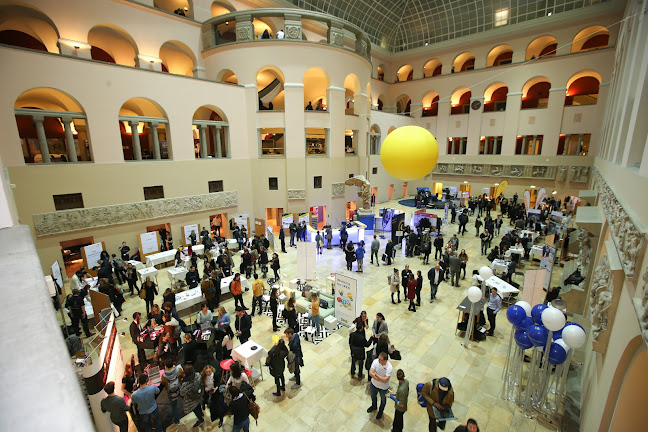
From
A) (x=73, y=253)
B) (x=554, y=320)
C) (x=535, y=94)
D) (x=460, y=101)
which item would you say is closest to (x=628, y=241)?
Answer: (x=554, y=320)

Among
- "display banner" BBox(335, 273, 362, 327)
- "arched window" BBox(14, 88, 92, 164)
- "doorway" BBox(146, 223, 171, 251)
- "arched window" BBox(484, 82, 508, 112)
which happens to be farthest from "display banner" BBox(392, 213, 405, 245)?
"arched window" BBox(484, 82, 508, 112)

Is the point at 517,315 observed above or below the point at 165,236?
above

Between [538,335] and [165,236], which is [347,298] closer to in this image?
[538,335]

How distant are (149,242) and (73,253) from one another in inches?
148

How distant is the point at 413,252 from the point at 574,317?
6.94 m

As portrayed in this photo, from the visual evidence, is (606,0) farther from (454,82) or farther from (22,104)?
(22,104)

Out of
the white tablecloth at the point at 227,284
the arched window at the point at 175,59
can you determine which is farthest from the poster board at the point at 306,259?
the arched window at the point at 175,59

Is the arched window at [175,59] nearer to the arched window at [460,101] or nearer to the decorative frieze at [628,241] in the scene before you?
the decorative frieze at [628,241]

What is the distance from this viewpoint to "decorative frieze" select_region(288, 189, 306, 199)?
1948 centimetres

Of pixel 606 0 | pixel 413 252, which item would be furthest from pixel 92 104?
pixel 606 0

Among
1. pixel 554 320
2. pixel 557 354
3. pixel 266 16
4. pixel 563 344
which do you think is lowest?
pixel 557 354

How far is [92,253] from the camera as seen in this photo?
42.8 ft

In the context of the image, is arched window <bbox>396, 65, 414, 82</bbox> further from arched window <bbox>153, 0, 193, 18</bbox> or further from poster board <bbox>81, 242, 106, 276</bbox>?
poster board <bbox>81, 242, 106, 276</bbox>

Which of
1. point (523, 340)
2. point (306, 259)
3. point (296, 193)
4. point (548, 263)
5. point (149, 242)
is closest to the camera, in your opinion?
point (523, 340)
